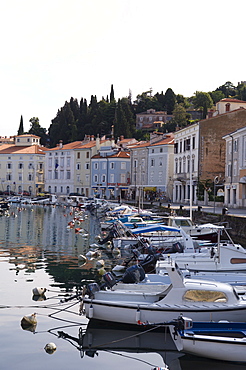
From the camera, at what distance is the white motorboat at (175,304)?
15.7 metres

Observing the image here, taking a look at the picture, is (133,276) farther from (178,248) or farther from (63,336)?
(178,248)

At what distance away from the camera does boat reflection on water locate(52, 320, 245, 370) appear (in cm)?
1406

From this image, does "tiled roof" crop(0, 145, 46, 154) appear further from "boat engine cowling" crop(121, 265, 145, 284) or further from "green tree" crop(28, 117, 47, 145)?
"boat engine cowling" crop(121, 265, 145, 284)

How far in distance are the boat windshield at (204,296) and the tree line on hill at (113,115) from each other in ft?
354

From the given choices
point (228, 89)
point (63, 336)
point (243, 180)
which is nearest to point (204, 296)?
point (63, 336)

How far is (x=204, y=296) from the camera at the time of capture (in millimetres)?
16062

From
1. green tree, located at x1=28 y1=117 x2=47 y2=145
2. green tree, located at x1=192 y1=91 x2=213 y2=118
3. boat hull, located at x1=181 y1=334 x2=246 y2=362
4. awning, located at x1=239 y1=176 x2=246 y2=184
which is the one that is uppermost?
green tree, located at x1=192 y1=91 x2=213 y2=118

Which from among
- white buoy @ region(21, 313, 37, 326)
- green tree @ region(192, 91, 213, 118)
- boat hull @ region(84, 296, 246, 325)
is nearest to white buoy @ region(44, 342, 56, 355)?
boat hull @ region(84, 296, 246, 325)

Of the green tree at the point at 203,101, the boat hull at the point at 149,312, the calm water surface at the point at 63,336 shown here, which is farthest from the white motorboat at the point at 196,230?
the green tree at the point at 203,101

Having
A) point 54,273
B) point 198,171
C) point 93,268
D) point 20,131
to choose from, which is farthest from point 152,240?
point 20,131

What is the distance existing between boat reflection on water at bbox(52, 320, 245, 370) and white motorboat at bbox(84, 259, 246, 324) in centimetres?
41

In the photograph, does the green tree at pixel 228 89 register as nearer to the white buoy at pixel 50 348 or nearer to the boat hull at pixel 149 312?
the boat hull at pixel 149 312

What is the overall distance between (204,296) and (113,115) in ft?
415

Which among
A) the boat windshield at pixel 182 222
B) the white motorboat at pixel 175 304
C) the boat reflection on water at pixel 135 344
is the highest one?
the boat windshield at pixel 182 222
